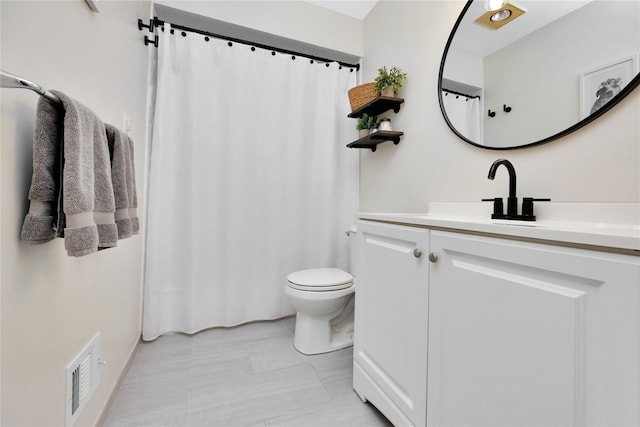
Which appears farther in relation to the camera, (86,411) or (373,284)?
(373,284)

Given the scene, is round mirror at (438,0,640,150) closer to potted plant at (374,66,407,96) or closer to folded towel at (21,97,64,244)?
potted plant at (374,66,407,96)

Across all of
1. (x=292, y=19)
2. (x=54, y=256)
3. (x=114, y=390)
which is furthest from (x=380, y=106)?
(x=114, y=390)

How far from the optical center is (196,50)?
187cm

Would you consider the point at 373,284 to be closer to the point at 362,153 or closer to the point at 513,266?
the point at 513,266

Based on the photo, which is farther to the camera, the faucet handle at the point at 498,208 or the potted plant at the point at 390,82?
the potted plant at the point at 390,82

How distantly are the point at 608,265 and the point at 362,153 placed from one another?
1830mm

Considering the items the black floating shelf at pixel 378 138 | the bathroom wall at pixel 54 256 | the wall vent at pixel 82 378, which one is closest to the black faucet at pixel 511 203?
the black floating shelf at pixel 378 138

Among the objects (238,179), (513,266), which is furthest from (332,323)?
(513,266)

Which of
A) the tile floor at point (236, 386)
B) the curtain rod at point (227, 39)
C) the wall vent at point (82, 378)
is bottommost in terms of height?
the tile floor at point (236, 386)

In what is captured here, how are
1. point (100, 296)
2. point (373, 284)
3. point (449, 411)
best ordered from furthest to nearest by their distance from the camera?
point (373, 284) < point (100, 296) < point (449, 411)

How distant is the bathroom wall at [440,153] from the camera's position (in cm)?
83

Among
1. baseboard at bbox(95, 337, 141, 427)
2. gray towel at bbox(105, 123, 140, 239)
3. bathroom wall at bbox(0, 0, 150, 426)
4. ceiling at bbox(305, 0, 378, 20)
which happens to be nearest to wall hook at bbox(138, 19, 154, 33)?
bathroom wall at bbox(0, 0, 150, 426)

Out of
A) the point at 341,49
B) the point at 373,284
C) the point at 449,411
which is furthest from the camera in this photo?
the point at 341,49

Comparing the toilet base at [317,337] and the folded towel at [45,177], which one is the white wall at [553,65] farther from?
the folded towel at [45,177]
